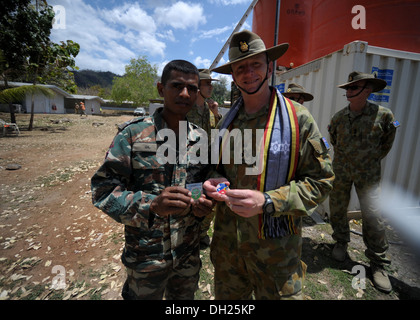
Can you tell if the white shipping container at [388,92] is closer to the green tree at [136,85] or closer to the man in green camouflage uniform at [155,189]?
the man in green camouflage uniform at [155,189]

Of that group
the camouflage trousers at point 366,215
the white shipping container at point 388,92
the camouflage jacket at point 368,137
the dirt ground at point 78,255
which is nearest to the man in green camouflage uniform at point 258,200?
the dirt ground at point 78,255

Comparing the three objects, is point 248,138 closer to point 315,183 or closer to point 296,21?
point 315,183

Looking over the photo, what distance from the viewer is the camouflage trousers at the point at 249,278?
1.52 m

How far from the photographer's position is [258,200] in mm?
1348

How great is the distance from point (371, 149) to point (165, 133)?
3298 mm

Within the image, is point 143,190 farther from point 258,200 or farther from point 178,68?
point 178,68

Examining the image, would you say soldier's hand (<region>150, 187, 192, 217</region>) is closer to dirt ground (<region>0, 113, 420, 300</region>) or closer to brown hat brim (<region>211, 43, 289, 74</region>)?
brown hat brim (<region>211, 43, 289, 74</region>)

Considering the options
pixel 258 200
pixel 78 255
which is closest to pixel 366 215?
pixel 258 200

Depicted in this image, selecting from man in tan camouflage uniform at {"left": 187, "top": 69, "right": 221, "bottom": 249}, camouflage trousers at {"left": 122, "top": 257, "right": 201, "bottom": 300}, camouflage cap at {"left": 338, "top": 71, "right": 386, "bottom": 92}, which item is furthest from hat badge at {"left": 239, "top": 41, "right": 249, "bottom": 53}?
camouflage cap at {"left": 338, "top": 71, "right": 386, "bottom": 92}

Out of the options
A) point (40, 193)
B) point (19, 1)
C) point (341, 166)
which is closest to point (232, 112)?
point (341, 166)

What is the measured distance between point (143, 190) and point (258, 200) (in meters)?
0.89

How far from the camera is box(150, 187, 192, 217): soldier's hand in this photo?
4.48ft

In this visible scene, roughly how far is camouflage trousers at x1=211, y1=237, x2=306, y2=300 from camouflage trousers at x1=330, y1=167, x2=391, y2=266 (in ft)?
6.74

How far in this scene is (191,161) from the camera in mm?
1755
